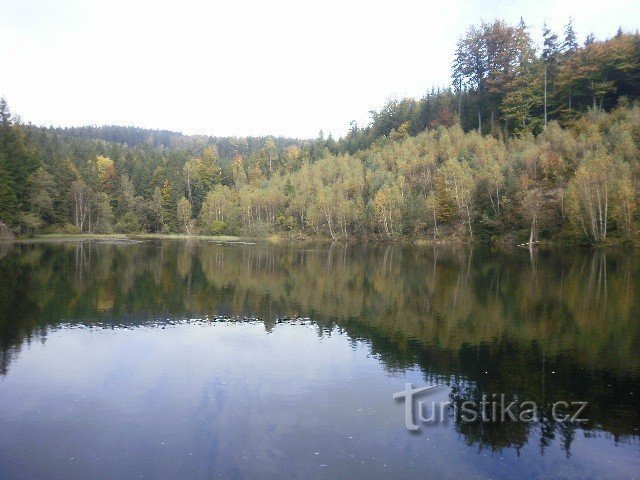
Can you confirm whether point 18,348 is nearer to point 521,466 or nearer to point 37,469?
point 37,469

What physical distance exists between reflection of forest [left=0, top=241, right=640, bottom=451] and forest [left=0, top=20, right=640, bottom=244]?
1802 cm

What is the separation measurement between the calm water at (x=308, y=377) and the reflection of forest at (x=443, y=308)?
118 millimetres

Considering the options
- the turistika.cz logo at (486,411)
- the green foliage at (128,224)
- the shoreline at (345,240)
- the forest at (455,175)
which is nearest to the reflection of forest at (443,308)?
the turistika.cz logo at (486,411)

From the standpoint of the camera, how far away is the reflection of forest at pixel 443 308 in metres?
14.7

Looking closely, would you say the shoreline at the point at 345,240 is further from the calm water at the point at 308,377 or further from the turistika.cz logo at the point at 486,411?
the turistika.cz logo at the point at 486,411

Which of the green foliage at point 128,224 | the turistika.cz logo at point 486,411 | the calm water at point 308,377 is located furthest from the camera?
the green foliage at point 128,224

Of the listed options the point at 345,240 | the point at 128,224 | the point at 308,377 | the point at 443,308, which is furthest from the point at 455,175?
the point at 128,224

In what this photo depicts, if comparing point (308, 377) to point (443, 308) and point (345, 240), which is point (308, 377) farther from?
point (345, 240)

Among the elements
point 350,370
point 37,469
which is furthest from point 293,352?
point 37,469

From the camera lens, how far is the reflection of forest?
48.2ft

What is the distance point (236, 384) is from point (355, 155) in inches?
Result: 3907

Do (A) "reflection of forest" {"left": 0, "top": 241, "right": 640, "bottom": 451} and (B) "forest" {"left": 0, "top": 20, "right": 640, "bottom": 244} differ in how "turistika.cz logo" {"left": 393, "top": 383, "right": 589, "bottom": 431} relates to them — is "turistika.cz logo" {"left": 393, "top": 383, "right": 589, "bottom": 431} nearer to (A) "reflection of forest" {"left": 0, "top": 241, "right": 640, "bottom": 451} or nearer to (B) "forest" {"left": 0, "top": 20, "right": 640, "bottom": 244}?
(A) "reflection of forest" {"left": 0, "top": 241, "right": 640, "bottom": 451}

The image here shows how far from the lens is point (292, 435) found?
11.6 m

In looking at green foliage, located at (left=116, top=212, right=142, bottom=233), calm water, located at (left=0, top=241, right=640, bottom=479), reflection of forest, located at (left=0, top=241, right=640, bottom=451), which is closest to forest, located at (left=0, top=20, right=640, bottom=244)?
green foliage, located at (left=116, top=212, right=142, bottom=233)
